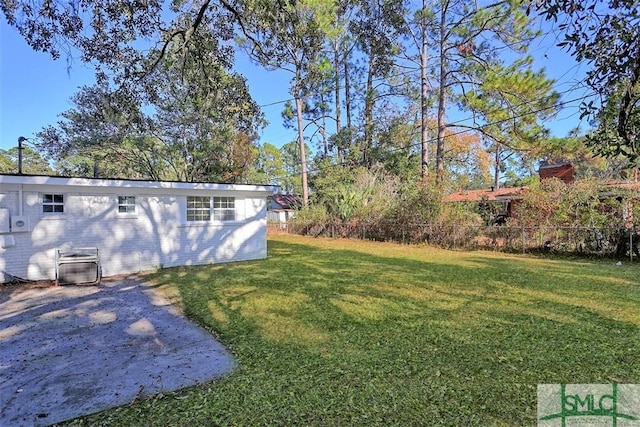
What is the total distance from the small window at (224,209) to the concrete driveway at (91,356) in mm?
4342

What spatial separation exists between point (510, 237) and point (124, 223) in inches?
454

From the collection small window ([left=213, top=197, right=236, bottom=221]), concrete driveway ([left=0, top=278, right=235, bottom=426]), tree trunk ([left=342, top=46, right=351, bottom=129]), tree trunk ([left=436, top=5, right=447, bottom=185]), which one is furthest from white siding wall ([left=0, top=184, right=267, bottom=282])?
tree trunk ([left=342, top=46, right=351, bottom=129])

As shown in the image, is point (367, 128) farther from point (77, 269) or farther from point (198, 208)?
point (77, 269)

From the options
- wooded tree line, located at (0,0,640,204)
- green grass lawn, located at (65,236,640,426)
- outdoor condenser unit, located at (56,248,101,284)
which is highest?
wooded tree line, located at (0,0,640,204)

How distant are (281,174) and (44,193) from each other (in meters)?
39.3

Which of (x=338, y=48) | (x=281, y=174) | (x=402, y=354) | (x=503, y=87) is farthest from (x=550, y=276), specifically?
(x=281, y=174)

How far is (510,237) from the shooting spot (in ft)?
39.3

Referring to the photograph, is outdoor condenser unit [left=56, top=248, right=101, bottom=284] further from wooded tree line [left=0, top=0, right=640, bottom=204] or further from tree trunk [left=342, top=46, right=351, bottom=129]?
tree trunk [left=342, top=46, right=351, bottom=129]

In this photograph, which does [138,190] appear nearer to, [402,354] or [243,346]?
[243,346]

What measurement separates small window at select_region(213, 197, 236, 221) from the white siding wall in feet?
0.45

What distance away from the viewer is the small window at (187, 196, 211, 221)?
9.53 meters

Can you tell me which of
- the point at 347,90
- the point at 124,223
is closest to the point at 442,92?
the point at 347,90

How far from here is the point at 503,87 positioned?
15344 millimetres

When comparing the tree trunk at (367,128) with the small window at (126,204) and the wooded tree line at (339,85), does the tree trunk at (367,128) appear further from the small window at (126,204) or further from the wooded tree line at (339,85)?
the small window at (126,204)
